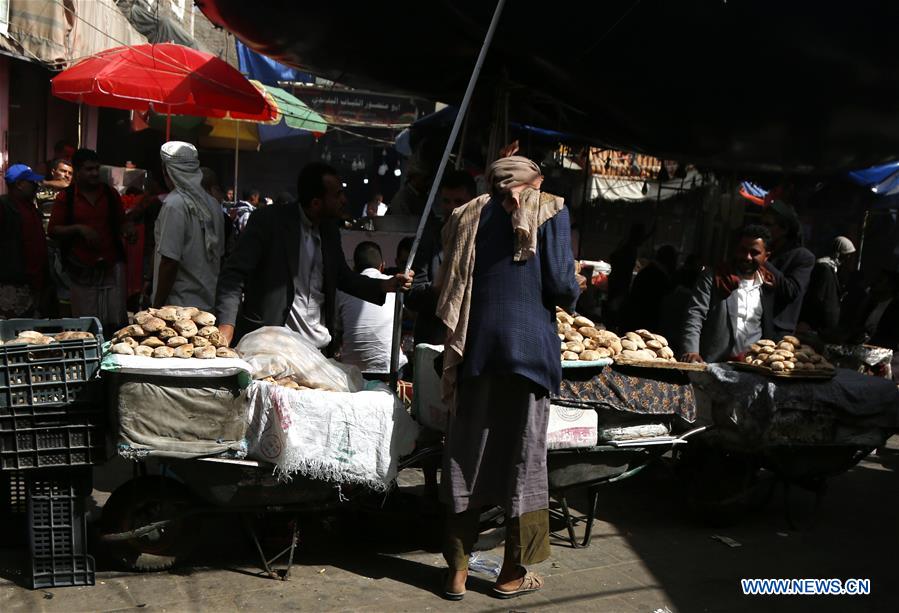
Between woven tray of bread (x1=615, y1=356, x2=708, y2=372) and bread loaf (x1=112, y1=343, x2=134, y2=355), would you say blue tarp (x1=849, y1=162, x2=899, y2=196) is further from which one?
bread loaf (x1=112, y1=343, x2=134, y2=355)

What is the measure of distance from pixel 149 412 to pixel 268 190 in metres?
17.7

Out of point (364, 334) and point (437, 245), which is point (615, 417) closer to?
point (437, 245)

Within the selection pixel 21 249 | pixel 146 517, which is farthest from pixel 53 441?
pixel 21 249

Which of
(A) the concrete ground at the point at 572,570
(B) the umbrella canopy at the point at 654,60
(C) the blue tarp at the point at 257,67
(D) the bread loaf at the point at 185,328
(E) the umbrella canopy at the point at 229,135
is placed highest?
(C) the blue tarp at the point at 257,67

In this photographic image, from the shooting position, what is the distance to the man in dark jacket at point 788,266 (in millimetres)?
5984

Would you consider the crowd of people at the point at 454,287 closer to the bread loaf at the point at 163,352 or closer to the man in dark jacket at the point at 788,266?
the man in dark jacket at the point at 788,266

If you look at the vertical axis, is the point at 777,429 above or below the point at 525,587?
above

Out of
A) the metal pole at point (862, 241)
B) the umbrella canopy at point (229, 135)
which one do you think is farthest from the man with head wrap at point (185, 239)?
the metal pole at point (862, 241)

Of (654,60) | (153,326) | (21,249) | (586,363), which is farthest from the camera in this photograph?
(21,249)

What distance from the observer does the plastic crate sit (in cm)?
403

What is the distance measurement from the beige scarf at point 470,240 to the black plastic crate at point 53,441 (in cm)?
155

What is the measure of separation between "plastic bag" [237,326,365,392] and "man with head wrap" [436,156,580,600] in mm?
618

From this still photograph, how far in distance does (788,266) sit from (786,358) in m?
1.23

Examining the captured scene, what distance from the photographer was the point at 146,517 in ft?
13.8
